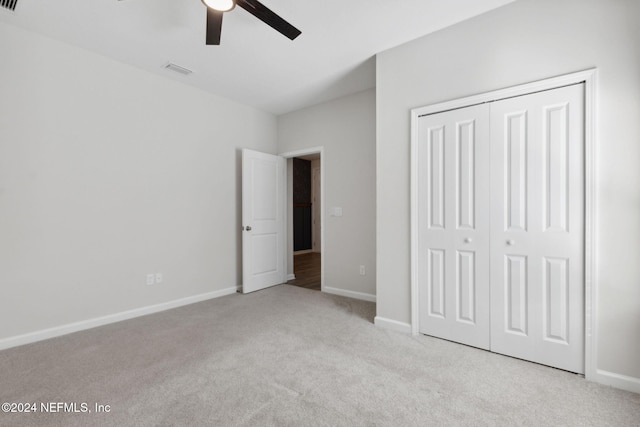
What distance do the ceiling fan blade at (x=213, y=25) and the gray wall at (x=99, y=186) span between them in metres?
1.56

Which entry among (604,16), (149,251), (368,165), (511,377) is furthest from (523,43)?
(149,251)

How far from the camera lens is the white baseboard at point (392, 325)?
2.75 metres

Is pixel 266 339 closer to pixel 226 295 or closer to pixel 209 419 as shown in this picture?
pixel 209 419

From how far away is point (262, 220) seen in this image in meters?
4.42

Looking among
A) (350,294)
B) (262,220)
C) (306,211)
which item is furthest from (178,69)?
(306,211)

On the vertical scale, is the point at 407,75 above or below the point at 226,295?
above

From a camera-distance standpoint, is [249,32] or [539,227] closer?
[539,227]

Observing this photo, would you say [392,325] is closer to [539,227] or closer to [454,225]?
[454,225]

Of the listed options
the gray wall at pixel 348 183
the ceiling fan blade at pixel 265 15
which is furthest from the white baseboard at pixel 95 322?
the ceiling fan blade at pixel 265 15

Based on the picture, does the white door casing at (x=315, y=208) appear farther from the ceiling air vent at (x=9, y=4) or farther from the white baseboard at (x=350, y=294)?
the ceiling air vent at (x=9, y=4)

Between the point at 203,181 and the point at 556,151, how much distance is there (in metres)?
3.68

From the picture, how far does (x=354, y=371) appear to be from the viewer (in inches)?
81.6

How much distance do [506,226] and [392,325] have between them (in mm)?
1350

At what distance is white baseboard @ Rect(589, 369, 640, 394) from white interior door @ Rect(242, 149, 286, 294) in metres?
3.61
